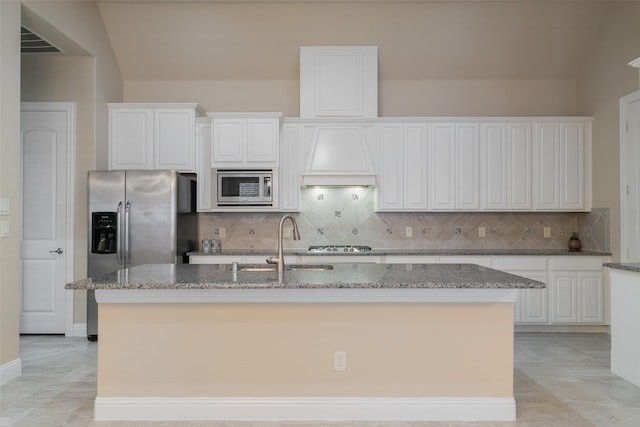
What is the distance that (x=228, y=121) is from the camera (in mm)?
5117

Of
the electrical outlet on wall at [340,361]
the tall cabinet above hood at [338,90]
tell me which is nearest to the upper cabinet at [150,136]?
the tall cabinet above hood at [338,90]

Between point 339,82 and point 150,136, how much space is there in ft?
7.33

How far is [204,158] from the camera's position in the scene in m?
5.21

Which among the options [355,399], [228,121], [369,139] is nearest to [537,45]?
[369,139]

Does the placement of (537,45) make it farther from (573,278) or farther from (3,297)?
(3,297)

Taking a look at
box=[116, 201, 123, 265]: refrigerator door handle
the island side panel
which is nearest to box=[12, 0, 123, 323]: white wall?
box=[116, 201, 123, 265]: refrigerator door handle

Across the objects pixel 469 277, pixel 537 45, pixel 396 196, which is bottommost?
pixel 469 277

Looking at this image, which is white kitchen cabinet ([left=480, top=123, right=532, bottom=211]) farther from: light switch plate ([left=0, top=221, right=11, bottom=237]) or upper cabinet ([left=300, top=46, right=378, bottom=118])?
light switch plate ([left=0, top=221, right=11, bottom=237])

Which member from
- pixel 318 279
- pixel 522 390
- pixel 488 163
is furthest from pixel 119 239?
pixel 488 163

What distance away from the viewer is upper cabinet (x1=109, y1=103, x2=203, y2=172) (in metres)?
5.11

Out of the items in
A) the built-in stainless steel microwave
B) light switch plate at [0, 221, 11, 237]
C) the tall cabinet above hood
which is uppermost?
the tall cabinet above hood

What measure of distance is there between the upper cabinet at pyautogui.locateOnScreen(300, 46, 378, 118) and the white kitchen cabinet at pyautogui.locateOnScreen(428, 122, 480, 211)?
0.84 m

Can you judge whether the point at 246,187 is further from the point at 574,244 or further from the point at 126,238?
the point at 574,244

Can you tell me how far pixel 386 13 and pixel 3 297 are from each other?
15.1ft
